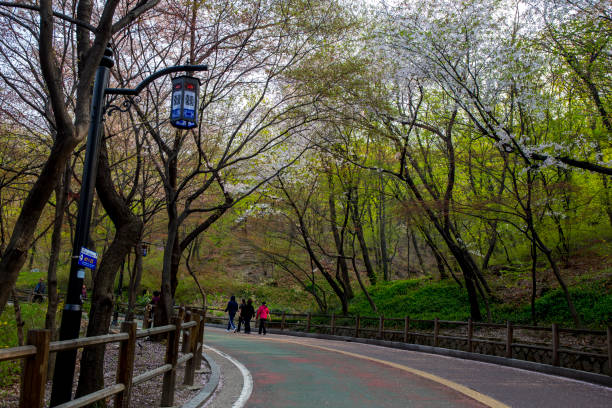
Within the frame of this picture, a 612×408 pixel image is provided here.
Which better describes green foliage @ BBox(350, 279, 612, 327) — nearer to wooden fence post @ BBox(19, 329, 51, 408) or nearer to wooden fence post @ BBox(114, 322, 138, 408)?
wooden fence post @ BBox(114, 322, 138, 408)

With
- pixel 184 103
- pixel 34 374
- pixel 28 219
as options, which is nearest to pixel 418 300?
pixel 184 103

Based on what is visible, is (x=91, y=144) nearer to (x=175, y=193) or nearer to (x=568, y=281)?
(x=175, y=193)

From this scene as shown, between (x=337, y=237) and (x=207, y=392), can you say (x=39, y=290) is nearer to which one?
(x=337, y=237)

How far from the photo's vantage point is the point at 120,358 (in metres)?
5.23

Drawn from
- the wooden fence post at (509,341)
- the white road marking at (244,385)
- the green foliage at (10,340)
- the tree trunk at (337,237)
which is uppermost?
the tree trunk at (337,237)

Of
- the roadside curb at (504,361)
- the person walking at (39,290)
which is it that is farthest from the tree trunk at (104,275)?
the person walking at (39,290)

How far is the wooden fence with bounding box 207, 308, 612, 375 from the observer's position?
11.8 metres

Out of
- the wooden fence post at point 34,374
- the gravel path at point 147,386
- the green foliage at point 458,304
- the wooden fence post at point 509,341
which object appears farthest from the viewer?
the green foliage at point 458,304

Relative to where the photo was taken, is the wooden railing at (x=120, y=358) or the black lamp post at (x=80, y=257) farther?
the black lamp post at (x=80, y=257)

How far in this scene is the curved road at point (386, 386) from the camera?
7.04 m

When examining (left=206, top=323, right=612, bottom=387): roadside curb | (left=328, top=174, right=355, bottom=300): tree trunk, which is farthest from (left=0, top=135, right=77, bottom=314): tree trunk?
(left=328, top=174, right=355, bottom=300): tree trunk

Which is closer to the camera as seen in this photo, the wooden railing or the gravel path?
the wooden railing

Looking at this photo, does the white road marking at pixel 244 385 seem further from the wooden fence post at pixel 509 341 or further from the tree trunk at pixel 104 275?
the wooden fence post at pixel 509 341

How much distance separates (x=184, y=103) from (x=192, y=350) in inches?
174
